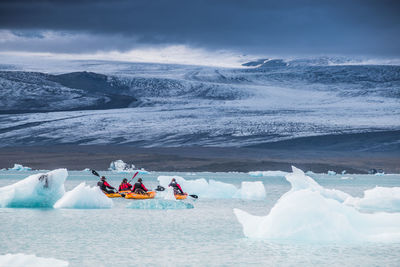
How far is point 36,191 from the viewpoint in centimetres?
2158

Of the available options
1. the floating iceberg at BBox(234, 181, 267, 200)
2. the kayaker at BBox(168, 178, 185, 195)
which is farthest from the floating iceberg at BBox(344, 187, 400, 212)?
the kayaker at BBox(168, 178, 185, 195)

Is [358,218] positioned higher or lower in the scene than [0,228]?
higher

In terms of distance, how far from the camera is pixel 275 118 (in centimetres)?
7356

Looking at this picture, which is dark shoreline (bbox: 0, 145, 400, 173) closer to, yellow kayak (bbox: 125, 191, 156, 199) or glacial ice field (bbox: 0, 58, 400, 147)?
glacial ice field (bbox: 0, 58, 400, 147)

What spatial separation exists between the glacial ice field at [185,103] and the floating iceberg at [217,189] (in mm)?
39407

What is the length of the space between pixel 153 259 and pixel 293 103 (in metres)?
71.6

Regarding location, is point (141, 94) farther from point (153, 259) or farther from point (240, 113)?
point (153, 259)

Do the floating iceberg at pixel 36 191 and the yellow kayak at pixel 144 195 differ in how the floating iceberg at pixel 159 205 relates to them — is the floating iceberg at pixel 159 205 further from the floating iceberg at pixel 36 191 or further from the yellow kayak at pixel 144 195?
the floating iceberg at pixel 36 191

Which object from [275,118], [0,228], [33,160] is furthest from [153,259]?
[275,118]

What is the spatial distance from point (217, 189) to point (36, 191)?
884cm

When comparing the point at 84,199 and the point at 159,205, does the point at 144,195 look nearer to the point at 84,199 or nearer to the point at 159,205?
the point at 159,205

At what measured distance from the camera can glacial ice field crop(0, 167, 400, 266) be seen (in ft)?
44.6

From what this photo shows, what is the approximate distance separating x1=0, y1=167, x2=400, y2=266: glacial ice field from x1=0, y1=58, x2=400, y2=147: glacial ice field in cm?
4680

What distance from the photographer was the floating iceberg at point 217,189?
27719mm
